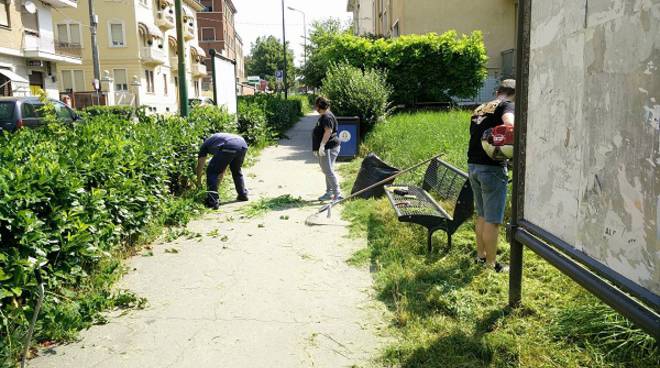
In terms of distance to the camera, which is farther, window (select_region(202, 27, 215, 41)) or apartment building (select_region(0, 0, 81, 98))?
window (select_region(202, 27, 215, 41))

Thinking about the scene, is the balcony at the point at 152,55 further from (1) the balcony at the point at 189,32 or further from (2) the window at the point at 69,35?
(1) the balcony at the point at 189,32

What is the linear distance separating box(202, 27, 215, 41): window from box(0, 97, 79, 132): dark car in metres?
66.3

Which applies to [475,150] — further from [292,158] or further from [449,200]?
[292,158]

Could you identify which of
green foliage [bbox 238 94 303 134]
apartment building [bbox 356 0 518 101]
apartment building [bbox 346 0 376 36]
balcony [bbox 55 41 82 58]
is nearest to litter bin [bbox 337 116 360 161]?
green foliage [bbox 238 94 303 134]

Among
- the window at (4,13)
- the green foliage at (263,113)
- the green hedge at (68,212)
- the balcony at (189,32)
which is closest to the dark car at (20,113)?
the green foliage at (263,113)

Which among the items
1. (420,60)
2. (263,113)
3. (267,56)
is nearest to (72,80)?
(263,113)

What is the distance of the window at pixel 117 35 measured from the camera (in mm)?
42781

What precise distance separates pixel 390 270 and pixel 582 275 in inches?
93.0

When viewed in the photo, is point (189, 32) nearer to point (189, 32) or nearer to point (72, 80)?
point (189, 32)

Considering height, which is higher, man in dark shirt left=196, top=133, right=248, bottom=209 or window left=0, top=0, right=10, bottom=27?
window left=0, top=0, right=10, bottom=27

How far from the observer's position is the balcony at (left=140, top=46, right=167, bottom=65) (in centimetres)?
4357

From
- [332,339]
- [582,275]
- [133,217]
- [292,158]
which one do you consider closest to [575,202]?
[582,275]

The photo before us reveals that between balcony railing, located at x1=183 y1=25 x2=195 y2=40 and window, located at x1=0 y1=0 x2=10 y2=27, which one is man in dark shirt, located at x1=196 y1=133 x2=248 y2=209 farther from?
balcony railing, located at x1=183 y1=25 x2=195 y2=40

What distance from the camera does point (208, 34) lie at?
78.6 m
